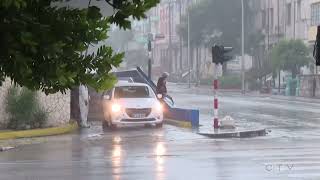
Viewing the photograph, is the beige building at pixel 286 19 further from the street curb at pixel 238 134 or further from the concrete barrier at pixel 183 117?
the street curb at pixel 238 134

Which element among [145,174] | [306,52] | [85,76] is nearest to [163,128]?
[145,174]

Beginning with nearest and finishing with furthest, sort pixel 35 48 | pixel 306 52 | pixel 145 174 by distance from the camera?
pixel 35 48
pixel 145 174
pixel 306 52

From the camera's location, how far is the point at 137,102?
24.4 m

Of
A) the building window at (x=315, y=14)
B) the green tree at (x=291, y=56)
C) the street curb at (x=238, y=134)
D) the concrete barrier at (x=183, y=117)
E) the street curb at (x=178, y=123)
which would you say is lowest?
the street curb at (x=238, y=134)

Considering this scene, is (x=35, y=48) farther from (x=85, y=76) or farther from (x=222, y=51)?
(x=222, y=51)

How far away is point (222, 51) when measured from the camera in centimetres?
2367

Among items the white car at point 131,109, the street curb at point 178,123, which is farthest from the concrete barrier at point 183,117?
the white car at point 131,109

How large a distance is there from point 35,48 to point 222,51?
2022 cm

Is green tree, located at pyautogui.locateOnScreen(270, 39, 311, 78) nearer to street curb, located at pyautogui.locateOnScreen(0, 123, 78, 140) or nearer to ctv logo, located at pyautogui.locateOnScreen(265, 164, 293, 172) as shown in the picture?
street curb, located at pyautogui.locateOnScreen(0, 123, 78, 140)

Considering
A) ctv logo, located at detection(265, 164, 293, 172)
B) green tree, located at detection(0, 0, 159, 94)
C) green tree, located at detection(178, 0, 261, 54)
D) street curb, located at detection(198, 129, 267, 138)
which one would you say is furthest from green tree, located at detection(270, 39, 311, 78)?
green tree, located at detection(0, 0, 159, 94)

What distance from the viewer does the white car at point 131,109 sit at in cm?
2408

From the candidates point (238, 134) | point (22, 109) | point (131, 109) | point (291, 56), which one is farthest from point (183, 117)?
point (291, 56)

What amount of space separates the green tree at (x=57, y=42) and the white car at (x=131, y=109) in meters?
20.0

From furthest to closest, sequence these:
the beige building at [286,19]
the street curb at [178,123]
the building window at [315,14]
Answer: the beige building at [286,19] → the building window at [315,14] → the street curb at [178,123]
